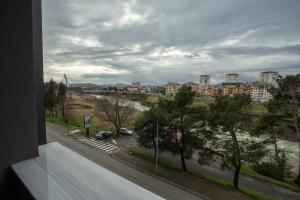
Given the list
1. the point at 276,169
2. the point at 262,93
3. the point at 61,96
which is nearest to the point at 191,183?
the point at 276,169

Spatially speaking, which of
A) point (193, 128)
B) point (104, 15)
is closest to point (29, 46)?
point (104, 15)

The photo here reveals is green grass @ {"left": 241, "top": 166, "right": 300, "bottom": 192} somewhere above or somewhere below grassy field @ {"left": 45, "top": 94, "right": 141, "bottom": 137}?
below

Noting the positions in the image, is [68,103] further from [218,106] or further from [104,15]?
[104,15]

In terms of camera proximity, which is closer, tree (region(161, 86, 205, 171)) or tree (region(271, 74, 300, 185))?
tree (region(271, 74, 300, 185))

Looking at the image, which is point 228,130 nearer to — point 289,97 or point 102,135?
point 289,97

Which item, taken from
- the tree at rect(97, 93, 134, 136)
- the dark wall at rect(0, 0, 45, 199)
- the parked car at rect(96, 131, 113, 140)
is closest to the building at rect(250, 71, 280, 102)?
the dark wall at rect(0, 0, 45, 199)

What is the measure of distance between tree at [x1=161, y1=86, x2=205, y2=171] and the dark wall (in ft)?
20.8

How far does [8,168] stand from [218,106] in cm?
613

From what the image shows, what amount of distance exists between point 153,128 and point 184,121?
1.22 m

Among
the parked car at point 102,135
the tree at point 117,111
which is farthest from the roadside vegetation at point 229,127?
the tree at point 117,111

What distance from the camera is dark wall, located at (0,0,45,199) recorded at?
0.69 meters

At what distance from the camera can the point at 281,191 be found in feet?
20.7

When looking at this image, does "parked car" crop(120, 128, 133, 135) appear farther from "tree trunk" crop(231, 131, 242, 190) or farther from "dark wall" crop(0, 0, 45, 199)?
"dark wall" crop(0, 0, 45, 199)

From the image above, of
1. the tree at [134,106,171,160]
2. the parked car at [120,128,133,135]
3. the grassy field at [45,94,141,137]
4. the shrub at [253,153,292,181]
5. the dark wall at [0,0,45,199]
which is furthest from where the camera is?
the grassy field at [45,94,141,137]
